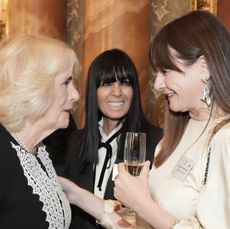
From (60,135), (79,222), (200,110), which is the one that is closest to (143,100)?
(60,135)

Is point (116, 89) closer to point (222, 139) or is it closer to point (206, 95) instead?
point (206, 95)

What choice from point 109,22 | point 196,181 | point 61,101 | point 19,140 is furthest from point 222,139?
point 109,22

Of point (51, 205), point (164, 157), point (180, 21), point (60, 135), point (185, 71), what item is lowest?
point (60, 135)

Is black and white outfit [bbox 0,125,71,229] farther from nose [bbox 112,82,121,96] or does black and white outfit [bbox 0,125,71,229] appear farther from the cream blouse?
nose [bbox 112,82,121,96]

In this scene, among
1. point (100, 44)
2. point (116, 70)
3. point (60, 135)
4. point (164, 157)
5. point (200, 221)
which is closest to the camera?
point (200, 221)

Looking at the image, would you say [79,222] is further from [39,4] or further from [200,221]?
[39,4]

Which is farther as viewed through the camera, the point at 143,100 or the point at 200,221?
the point at 143,100

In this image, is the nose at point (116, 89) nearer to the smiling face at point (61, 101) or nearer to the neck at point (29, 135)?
the smiling face at point (61, 101)

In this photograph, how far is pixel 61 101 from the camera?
210cm

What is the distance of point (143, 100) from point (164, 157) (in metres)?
1.94

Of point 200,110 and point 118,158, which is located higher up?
point 200,110

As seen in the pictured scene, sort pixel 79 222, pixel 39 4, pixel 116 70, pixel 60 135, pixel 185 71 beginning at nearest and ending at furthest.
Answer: pixel 185 71 → pixel 79 222 → pixel 116 70 → pixel 60 135 → pixel 39 4

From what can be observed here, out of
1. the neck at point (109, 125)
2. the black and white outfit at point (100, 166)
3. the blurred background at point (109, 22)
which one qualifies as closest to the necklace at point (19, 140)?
the black and white outfit at point (100, 166)

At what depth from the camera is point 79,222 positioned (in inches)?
115
